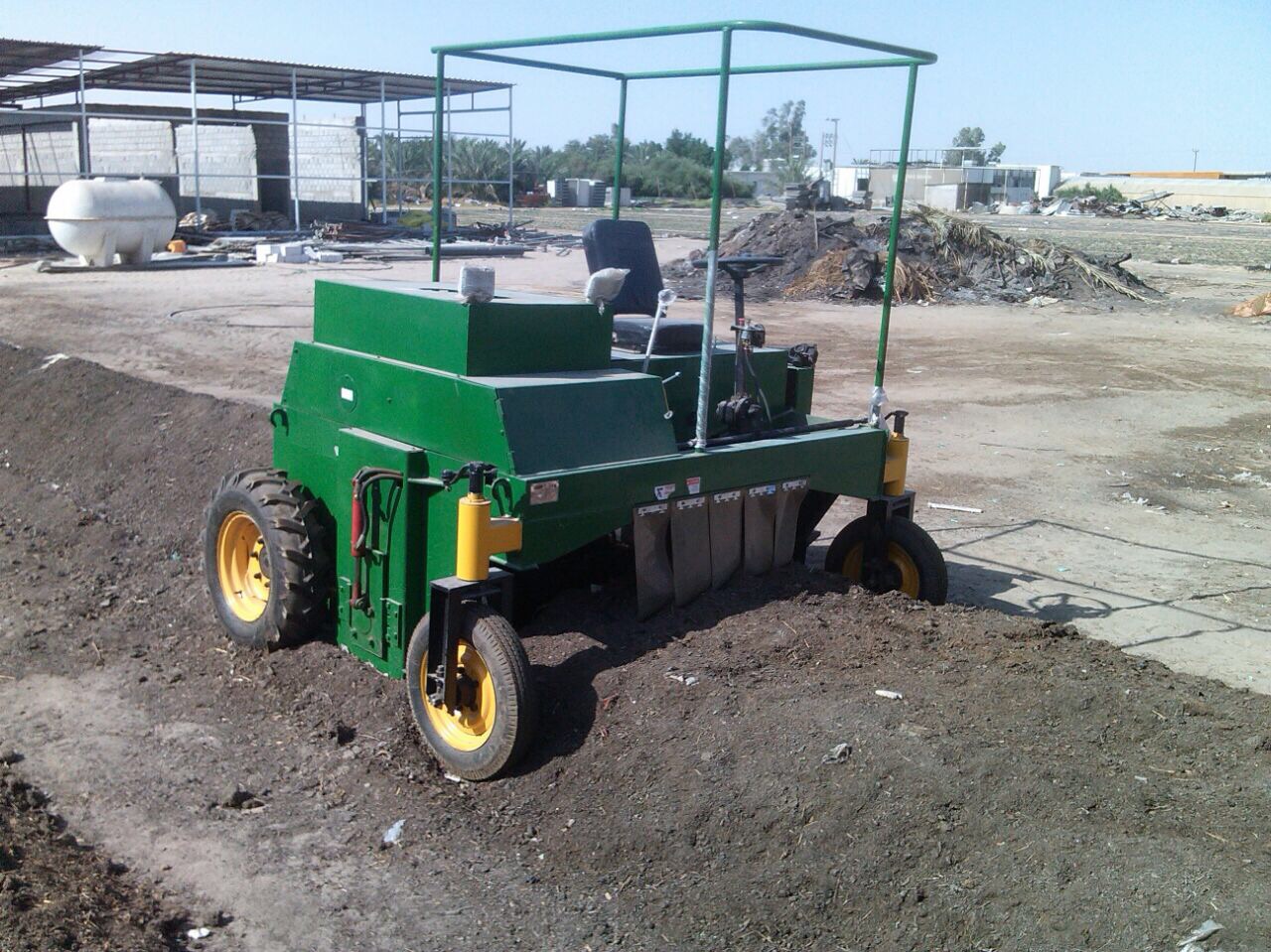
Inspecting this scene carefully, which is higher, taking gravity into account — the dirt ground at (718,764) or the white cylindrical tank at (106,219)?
the white cylindrical tank at (106,219)

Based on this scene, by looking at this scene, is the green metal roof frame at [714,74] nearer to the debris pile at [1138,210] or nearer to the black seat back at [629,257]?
the black seat back at [629,257]

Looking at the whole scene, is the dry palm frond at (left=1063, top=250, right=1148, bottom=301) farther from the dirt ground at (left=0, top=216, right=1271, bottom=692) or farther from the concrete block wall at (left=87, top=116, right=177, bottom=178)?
the concrete block wall at (left=87, top=116, right=177, bottom=178)

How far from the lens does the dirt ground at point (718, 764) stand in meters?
3.53

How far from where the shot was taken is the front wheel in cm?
568

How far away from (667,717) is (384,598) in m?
1.30

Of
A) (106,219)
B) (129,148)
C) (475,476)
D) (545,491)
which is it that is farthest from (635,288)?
(129,148)

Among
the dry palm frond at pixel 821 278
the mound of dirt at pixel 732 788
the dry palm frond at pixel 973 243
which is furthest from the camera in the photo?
the dry palm frond at pixel 973 243

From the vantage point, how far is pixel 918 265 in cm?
2441

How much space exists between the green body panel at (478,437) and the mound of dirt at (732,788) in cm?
48

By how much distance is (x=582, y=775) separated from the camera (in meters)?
4.20

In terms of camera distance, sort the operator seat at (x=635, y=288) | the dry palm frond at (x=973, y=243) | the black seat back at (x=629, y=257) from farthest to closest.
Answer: the dry palm frond at (x=973, y=243) < the black seat back at (x=629, y=257) < the operator seat at (x=635, y=288)

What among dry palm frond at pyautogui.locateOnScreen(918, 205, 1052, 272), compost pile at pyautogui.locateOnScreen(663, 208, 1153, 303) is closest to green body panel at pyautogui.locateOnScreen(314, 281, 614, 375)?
compost pile at pyautogui.locateOnScreen(663, 208, 1153, 303)

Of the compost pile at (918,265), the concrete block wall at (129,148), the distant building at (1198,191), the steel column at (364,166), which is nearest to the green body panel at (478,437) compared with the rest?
the compost pile at (918,265)

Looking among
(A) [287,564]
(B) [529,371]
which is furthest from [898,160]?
(A) [287,564]
